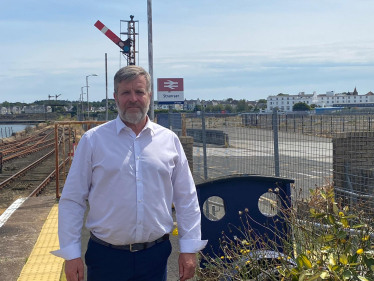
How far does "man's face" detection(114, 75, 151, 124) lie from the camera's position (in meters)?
3.09

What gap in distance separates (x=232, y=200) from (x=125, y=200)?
1.15 meters

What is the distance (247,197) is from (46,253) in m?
3.40

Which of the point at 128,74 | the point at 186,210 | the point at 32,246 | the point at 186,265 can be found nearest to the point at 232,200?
the point at 186,210

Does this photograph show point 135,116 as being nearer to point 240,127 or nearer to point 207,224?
point 207,224

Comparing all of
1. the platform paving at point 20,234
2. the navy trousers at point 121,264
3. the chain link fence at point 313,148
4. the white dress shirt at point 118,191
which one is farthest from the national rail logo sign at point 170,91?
the navy trousers at point 121,264

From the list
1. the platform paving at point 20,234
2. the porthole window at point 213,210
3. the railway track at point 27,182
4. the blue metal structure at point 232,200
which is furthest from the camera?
the railway track at point 27,182

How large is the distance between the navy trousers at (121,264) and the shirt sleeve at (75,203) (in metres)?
0.15

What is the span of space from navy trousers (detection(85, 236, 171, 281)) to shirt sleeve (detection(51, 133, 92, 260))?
15cm

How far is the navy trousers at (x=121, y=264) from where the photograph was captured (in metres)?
3.03

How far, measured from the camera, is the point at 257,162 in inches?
271

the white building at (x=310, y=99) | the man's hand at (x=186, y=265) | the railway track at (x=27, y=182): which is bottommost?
the railway track at (x=27, y=182)

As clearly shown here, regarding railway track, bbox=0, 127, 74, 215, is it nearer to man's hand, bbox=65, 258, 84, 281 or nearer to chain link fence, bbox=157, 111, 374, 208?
chain link fence, bbox=157, 111, 374, 208

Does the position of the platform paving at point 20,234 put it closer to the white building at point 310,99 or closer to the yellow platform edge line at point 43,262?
the yellow platform edge line at point 43,262

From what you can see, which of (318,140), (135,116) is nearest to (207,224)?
(135,116)
